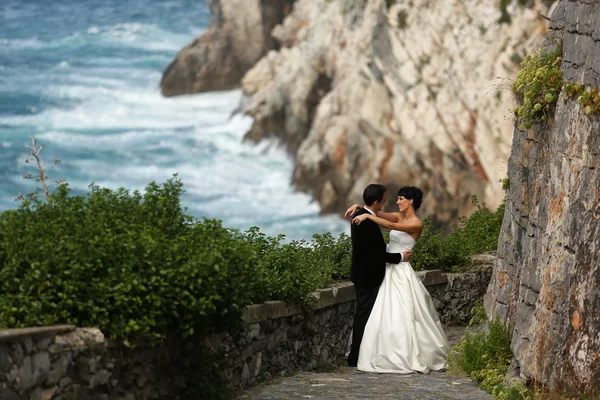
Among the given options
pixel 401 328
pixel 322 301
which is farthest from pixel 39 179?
pixel 401 328

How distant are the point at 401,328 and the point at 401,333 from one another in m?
0.07

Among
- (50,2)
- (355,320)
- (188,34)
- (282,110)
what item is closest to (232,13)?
(282,110)

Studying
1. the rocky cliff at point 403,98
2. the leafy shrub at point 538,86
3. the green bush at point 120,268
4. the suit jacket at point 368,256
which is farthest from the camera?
the rocky cliff at point 403,98

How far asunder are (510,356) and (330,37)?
29931mm

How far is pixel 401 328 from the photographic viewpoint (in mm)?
10789

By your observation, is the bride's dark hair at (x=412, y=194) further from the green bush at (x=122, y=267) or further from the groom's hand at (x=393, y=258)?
the green bush at (x=122, y=267)

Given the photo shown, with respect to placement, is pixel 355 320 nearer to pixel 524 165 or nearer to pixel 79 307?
pixel 524 165

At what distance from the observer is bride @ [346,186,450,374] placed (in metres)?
10.7

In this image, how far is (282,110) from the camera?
41531 mm

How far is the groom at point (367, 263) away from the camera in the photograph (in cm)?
1093

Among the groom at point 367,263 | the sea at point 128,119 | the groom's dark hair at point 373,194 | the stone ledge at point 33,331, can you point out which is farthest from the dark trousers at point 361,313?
the sea at point 128,119

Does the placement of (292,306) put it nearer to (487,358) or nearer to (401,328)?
(401,328)

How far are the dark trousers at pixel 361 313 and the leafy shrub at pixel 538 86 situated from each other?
8.46ft

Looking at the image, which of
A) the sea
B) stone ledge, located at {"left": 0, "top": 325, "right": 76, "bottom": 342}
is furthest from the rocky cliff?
stone ledge, located at {"left": 0, "top": 325, "right": 76, "bottom": 342}
